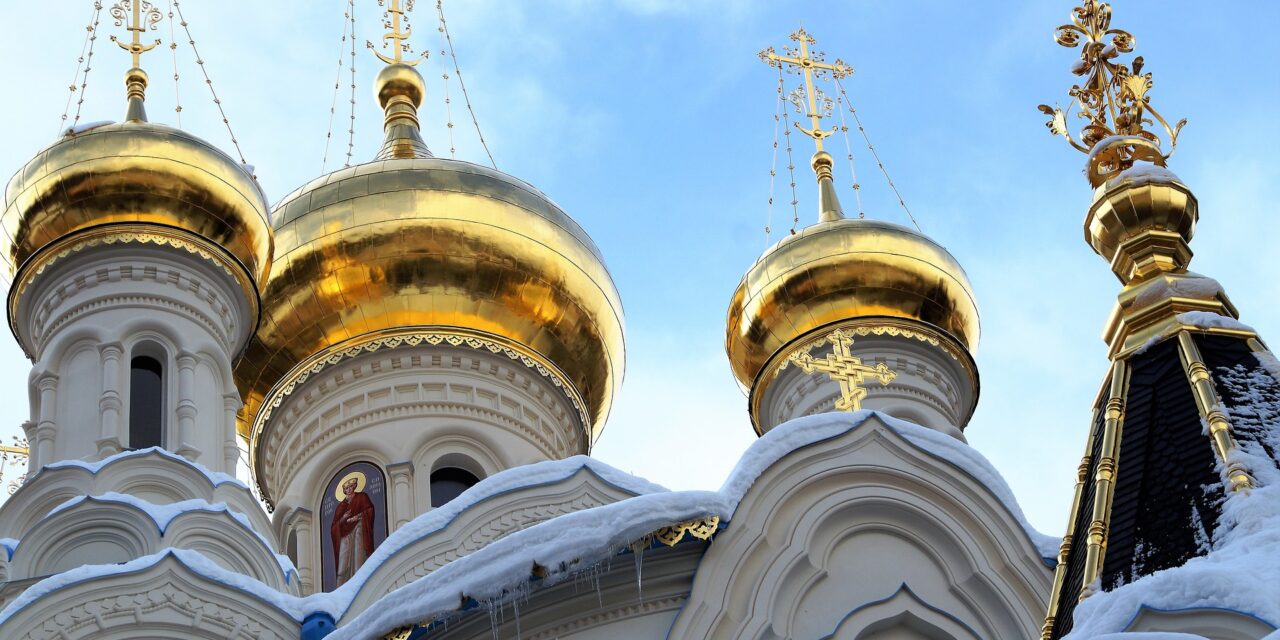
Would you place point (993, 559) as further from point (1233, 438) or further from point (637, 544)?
point (1233, 438)

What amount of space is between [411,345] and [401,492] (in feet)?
2.84

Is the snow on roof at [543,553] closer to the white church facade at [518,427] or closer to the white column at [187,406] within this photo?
the white church facade at [518,427]

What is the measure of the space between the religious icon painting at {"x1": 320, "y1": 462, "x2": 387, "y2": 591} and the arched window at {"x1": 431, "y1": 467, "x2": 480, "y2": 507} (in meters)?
0.33

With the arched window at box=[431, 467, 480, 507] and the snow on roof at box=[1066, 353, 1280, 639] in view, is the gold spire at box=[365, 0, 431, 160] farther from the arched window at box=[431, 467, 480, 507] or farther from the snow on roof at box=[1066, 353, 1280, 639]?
the snow on roof at box=[1066, 353, 1280, 639]

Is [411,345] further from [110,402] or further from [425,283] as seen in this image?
[110,402]

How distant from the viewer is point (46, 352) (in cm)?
1118

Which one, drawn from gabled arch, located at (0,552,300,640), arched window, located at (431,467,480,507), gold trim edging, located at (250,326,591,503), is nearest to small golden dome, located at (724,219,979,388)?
gold trim edging, located at (250,326,591,503)

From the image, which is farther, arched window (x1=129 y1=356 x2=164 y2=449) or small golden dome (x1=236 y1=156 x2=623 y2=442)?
small golden dome (x1=236 y1=156 x2=623 y2=442)

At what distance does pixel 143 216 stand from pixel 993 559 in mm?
5648

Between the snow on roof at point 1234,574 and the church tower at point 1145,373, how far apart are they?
25 millimetres

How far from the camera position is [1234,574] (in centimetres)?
441

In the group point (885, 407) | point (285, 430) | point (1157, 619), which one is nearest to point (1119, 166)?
point (1157, 619)

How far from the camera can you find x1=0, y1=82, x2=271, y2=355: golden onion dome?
37.4 ft

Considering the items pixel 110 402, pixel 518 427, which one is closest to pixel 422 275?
pixel 518 427
